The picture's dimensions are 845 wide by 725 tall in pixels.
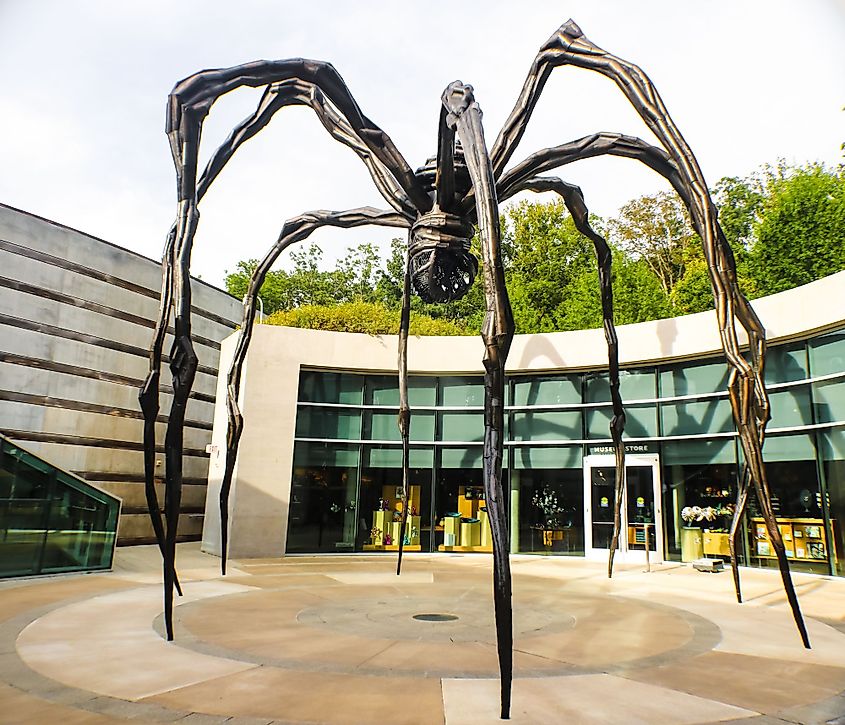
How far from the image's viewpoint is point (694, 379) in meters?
11.1

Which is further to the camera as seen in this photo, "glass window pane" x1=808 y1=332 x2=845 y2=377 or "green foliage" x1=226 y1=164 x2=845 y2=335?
"green foliage" x1=226 y1=164 x2=845 y2=335

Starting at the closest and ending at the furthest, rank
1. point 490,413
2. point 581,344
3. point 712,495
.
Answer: point 490,413
point 712,495
point 581,344

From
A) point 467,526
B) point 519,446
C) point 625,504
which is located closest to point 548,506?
point 519,446

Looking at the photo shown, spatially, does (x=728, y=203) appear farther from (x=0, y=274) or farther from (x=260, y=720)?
(x=260, y=720)

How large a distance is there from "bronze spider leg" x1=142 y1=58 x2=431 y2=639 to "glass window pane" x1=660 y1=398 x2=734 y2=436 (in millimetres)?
8991

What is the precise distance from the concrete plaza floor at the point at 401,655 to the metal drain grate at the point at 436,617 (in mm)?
45

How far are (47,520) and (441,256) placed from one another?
21.8ft

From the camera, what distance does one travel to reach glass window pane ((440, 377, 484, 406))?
12.6 m

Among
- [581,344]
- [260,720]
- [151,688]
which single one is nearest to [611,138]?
[260,720]

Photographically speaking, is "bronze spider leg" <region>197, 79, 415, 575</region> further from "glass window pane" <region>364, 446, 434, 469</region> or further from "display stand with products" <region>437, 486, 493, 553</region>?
"display stand with products" <region>437, 486, 493, 553</region>

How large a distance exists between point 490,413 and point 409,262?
2.57 metres

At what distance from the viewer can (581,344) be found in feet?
38.9

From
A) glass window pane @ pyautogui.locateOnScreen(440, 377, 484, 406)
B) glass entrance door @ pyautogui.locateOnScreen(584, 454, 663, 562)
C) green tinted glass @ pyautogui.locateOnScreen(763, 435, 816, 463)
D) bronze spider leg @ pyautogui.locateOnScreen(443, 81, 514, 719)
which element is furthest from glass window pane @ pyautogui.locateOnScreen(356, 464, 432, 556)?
bronze spider leg @ pyautogui.locateOnScreen(443, 81, 514, 719)

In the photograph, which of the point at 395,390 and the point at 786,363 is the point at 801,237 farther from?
the point at 395,390
